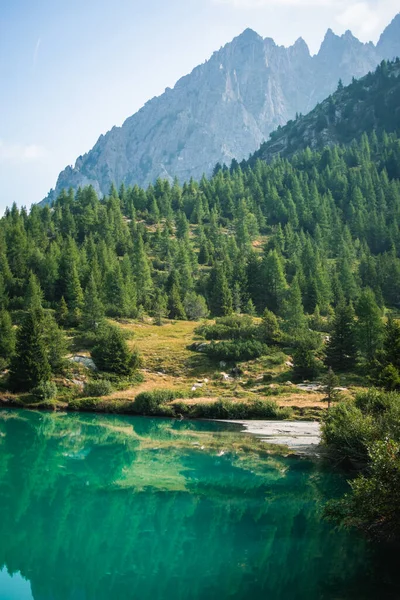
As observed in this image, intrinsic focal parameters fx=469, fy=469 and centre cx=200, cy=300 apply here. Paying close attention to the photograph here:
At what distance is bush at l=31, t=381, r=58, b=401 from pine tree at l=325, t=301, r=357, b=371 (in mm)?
43538

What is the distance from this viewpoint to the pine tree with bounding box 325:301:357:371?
253ft

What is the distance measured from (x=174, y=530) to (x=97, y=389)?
45.7 m

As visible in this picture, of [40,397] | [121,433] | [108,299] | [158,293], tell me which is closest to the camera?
[121,433]

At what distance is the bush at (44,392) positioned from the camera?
67.6m

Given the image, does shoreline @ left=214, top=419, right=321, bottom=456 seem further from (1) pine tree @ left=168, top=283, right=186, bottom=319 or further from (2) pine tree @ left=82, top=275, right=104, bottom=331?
(1) pine tree @ left=168, top=283, right=186, bottom=319

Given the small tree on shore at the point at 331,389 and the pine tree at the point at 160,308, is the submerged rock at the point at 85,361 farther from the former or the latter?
the small tree on shore at the point at 331,389

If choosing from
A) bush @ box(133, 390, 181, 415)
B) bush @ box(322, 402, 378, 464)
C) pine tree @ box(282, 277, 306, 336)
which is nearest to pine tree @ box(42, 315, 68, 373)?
bush @ box(133, 390, 181, 415)

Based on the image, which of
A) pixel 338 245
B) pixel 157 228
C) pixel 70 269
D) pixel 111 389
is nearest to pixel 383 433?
pixel 111 389

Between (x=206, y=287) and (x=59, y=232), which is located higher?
(x=59, y=232)

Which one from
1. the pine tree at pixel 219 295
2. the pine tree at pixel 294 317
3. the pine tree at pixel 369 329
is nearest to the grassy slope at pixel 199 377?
the pine tree at pixel 369 329

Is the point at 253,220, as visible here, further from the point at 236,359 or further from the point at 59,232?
the point at 236,359

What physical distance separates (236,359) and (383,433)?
52351 millimetres

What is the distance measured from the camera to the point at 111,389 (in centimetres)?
7088

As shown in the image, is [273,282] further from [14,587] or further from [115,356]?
[14,587]
